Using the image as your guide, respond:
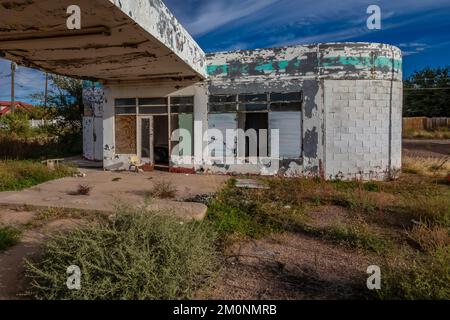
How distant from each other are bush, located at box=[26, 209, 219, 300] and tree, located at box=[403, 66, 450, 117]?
4519 cm

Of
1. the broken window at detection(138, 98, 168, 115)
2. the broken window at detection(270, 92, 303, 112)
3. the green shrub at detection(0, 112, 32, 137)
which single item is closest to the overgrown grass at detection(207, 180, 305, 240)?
the broken window at detection(270, 92, 303, 112)

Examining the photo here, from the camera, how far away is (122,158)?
12375mm

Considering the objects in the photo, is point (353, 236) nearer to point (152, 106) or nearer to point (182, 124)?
point (182, 124)

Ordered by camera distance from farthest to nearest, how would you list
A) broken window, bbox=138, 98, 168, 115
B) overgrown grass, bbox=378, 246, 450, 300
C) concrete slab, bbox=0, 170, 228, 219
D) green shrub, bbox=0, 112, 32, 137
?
green shrub, bbox=0, 112, 32, 137, broken window, bbox=138, 98, 168, 115, concrete slab, bbox=0, 170, 228, 219, overgrown grass, bbox=378, 246, 450, 300

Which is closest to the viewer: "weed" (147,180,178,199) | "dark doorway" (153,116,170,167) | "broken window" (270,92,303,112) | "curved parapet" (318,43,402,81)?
"weed" (147,180,178,199)

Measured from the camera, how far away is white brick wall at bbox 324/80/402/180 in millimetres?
10148

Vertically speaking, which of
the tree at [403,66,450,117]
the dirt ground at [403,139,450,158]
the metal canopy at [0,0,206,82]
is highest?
the tree at [403,66,450,117]

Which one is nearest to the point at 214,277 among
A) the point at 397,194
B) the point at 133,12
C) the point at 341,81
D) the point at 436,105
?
the point at 133,12

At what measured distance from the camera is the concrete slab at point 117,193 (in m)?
6.23

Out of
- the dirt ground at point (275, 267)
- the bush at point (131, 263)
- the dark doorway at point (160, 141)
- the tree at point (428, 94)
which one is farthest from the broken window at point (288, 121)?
the tree at point (428, 94)

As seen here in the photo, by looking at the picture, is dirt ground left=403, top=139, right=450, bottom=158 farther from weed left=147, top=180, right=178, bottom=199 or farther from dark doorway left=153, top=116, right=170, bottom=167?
weed left=147, top=180, right=178, bottom=199

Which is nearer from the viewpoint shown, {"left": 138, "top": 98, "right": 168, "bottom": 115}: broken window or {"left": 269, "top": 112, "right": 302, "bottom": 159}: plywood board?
{"left": 269, "top": 112, "right": 302, "bottom": 159}: plywood board

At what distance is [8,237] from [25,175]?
18.9 feet
